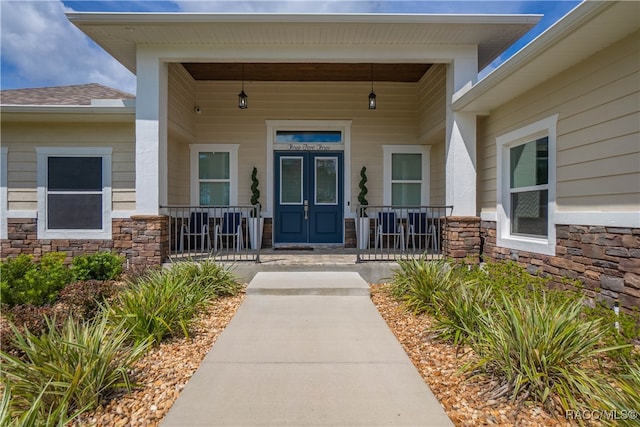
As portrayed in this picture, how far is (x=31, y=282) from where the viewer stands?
13.6 ft

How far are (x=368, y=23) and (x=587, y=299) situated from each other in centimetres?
443

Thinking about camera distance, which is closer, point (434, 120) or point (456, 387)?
point (456, 387)

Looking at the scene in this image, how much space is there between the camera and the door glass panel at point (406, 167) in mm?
7875

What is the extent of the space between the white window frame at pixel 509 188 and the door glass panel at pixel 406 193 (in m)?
2.57

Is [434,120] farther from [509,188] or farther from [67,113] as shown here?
→ [67,113]

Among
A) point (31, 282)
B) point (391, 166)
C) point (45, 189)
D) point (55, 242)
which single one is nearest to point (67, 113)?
point (45, 189)

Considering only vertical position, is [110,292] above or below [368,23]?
below

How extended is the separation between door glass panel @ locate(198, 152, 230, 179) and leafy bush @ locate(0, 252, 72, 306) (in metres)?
3.54

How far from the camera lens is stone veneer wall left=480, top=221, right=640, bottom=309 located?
10.6 feet

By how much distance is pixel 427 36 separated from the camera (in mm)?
5398

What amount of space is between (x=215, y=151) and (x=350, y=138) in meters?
3.01

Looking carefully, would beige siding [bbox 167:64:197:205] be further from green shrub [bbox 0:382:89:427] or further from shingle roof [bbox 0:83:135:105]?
green shrub [bbox 0:382:89:427]

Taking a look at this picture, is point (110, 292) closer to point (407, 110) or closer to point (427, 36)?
point (427, 36)

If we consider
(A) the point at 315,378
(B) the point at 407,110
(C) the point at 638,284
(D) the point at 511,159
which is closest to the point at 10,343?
(A) the point at 315,378
